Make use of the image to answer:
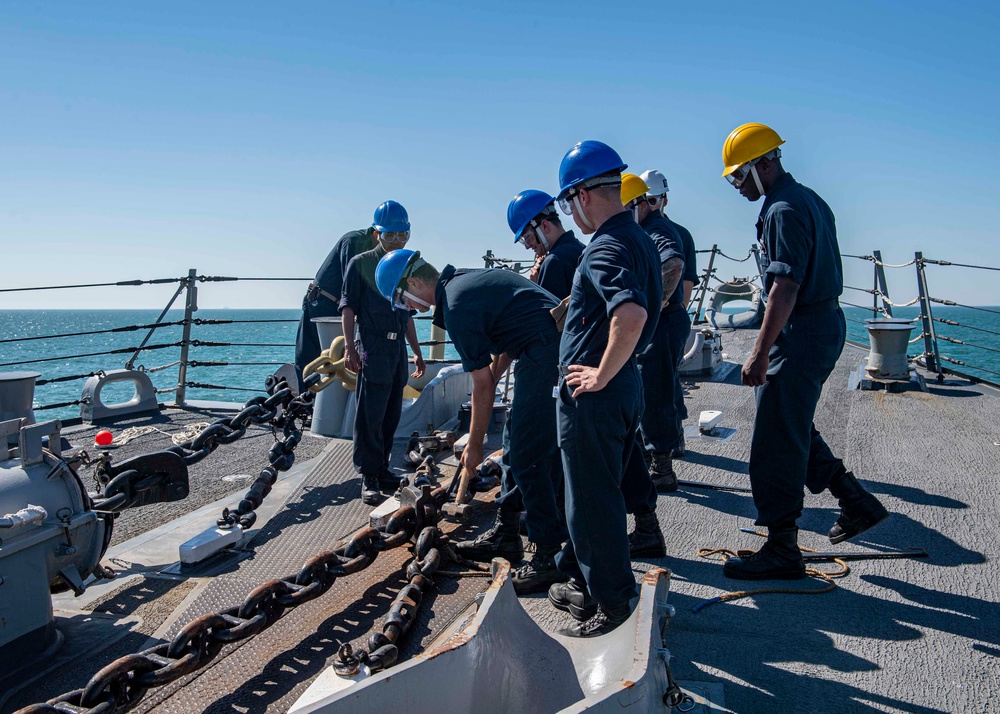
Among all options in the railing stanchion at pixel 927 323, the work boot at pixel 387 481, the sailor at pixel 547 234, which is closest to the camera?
the sailor at pixel 547 234

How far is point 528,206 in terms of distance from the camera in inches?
153

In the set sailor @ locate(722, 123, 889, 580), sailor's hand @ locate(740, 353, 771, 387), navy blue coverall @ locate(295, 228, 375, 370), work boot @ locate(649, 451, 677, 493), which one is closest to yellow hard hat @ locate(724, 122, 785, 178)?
sailor @ locate(722, 123, 889, 580)

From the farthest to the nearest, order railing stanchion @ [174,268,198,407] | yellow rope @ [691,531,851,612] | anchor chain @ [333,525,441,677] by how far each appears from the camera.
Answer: railing stanchion @ [174,268,198,407]
yellow rope @ [691,531,851,612]
anchor chain @ [333,525,441,677]

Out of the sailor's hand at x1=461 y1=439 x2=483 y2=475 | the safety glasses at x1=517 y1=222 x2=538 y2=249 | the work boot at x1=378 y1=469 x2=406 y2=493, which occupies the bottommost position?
the work boot at x1=378 y1=469 x2=406 y2=493

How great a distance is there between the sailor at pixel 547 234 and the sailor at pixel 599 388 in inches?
46.4

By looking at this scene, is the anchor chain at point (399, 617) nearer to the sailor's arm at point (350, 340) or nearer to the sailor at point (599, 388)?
the sailor at point (599, 388)

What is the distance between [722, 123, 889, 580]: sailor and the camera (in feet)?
10.1

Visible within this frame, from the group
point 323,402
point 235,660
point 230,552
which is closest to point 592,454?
point 235,660

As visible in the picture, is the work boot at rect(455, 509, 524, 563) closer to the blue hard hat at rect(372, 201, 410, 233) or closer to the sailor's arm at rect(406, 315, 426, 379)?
the sailor's arm at rect(406, 315, 426, 379)

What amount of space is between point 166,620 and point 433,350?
583 centimetres

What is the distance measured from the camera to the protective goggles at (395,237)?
4.89 m

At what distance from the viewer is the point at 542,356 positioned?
3.26m

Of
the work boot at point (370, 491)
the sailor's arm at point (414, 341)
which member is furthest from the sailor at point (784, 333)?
the sailor's arm at point (414, 341)

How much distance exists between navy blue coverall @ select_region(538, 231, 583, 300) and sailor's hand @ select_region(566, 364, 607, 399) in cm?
141
